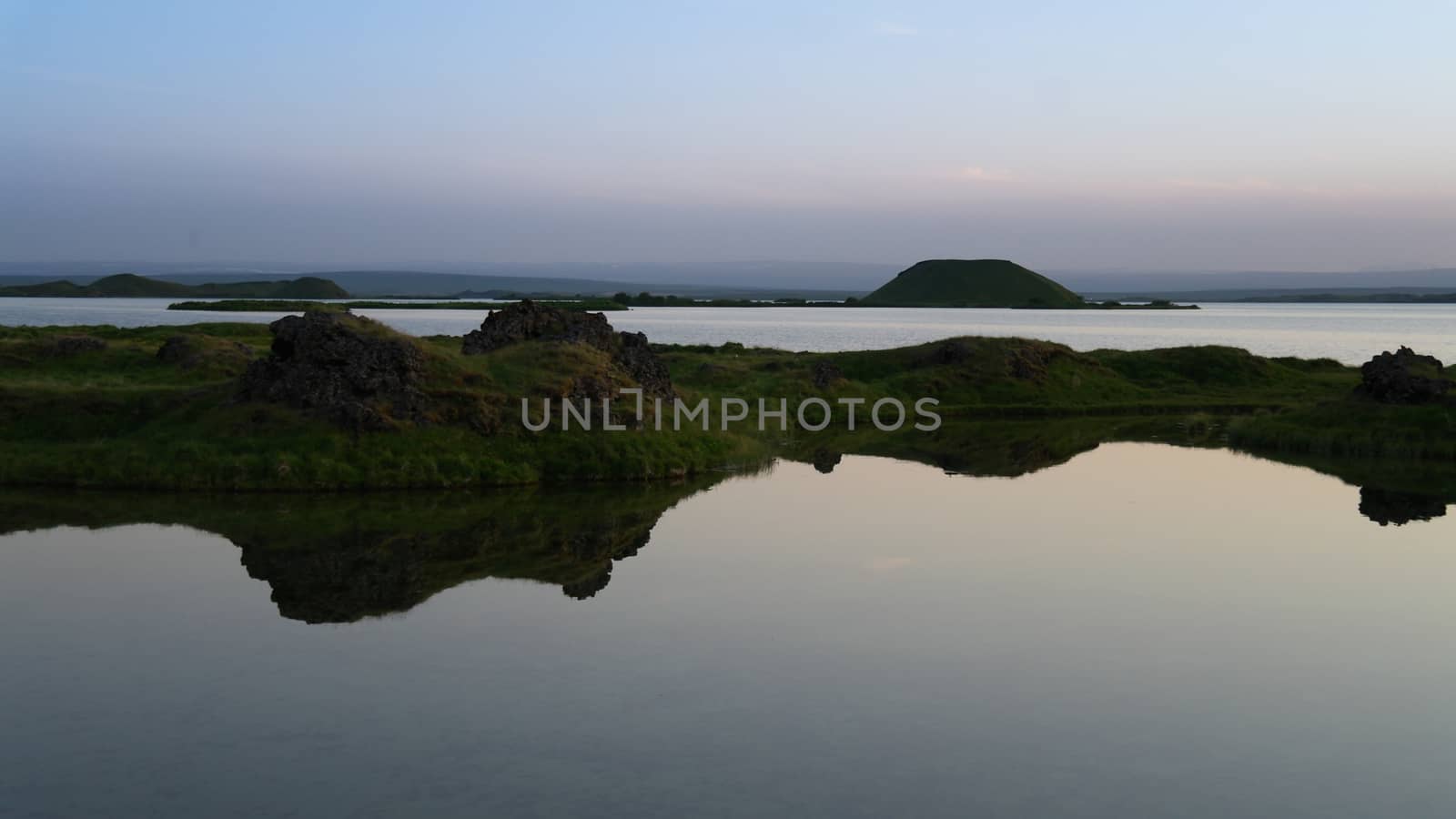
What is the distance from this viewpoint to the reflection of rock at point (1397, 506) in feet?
104

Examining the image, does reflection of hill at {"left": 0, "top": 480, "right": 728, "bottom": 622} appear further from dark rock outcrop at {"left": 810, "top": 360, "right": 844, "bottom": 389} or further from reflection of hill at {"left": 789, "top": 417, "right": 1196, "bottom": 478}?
dark rock outcrop at {"left": 810, "top": 360, "right": 844, "bottom": 389}

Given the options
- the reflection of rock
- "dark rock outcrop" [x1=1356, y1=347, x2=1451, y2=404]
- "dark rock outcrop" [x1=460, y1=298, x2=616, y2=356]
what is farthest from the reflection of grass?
"dark rock outcrop" [x1=460, y1=298, x2=616, y2=356]

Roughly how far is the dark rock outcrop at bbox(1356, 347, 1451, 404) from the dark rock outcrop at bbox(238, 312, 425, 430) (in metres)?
37.9

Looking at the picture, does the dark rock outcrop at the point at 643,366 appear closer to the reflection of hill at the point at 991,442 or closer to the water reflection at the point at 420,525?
the reflection of hill at the point at 991,442

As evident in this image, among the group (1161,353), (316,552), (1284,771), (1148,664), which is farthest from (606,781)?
(1161,353)

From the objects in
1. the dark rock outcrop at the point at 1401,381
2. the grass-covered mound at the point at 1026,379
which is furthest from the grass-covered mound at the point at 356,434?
the dark rock outcrop at the point at 1401,381

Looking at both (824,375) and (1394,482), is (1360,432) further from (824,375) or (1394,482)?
(824,375)

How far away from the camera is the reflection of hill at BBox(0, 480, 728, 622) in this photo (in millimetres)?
22109

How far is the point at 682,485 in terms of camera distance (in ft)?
118

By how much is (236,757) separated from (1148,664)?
1236cm

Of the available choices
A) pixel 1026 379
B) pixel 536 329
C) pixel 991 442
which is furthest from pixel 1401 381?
pixel 536 329

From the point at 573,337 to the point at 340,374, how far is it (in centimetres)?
966

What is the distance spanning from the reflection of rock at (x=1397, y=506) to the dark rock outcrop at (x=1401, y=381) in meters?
13.9

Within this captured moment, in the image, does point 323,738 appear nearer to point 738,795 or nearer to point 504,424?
point 738,795
